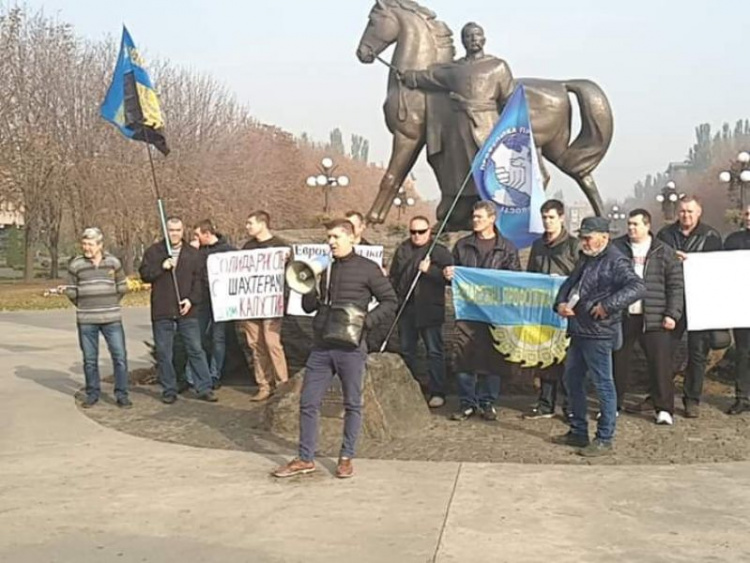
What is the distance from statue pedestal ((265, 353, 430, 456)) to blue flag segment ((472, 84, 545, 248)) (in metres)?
2.18

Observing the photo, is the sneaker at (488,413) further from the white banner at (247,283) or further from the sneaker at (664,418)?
the white banner at (247,283)

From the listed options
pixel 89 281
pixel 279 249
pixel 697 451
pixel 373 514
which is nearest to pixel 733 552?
pixel 373 514

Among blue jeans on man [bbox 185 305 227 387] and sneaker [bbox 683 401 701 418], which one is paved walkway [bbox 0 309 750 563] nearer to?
sneaker [bbox 683 401 701 418]

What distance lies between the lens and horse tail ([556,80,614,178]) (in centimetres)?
1270

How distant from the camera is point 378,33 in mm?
12445

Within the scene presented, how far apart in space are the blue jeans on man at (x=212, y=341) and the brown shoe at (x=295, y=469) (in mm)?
3783

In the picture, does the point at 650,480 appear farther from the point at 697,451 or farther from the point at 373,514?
the point at 373,514

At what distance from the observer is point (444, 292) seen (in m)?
8.84

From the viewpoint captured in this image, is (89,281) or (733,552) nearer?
(733,552)

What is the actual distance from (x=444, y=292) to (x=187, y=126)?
33695mm

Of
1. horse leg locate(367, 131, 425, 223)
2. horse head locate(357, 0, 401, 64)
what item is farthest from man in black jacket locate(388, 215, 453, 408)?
horse head locate(357, 0, 401, 64)

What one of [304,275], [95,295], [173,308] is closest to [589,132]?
[173,308]

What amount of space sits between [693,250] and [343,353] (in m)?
3.80

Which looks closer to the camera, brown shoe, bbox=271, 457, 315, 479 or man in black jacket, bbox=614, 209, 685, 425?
brown shoe, bbox=271, 457, 315, 479
